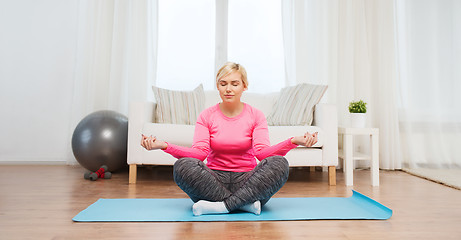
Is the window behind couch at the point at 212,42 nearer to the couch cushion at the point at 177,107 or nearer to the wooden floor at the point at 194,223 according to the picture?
the couch cushion at the point at 177,107

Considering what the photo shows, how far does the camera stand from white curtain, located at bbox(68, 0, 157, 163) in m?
3.40

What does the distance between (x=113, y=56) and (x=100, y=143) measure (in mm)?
1114

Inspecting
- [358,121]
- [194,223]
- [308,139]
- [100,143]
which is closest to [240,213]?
[194,223]

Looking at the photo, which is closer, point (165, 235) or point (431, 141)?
point (165, 235)

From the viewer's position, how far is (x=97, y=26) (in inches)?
135

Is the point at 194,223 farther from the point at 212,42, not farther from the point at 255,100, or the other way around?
the point at 212,42

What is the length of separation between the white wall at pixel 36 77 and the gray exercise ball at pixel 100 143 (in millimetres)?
834

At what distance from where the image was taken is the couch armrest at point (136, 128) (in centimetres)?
249

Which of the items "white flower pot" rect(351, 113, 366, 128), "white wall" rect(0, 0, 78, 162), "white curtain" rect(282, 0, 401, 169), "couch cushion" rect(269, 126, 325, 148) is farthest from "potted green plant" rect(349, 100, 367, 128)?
"white wall" rect(0, 0, 78, 162)

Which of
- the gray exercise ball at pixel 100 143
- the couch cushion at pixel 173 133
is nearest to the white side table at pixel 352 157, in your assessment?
the couch cushion at pixel 173 133

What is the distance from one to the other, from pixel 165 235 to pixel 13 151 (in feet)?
9.88

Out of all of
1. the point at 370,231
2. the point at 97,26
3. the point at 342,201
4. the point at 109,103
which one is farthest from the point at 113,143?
the point at 370,231

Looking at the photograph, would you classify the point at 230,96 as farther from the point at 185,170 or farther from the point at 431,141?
the point at 431,141

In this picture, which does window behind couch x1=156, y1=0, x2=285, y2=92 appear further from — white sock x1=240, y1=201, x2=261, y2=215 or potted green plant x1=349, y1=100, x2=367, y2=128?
white sock x1=240, y1=201, x2=261, y2=215
